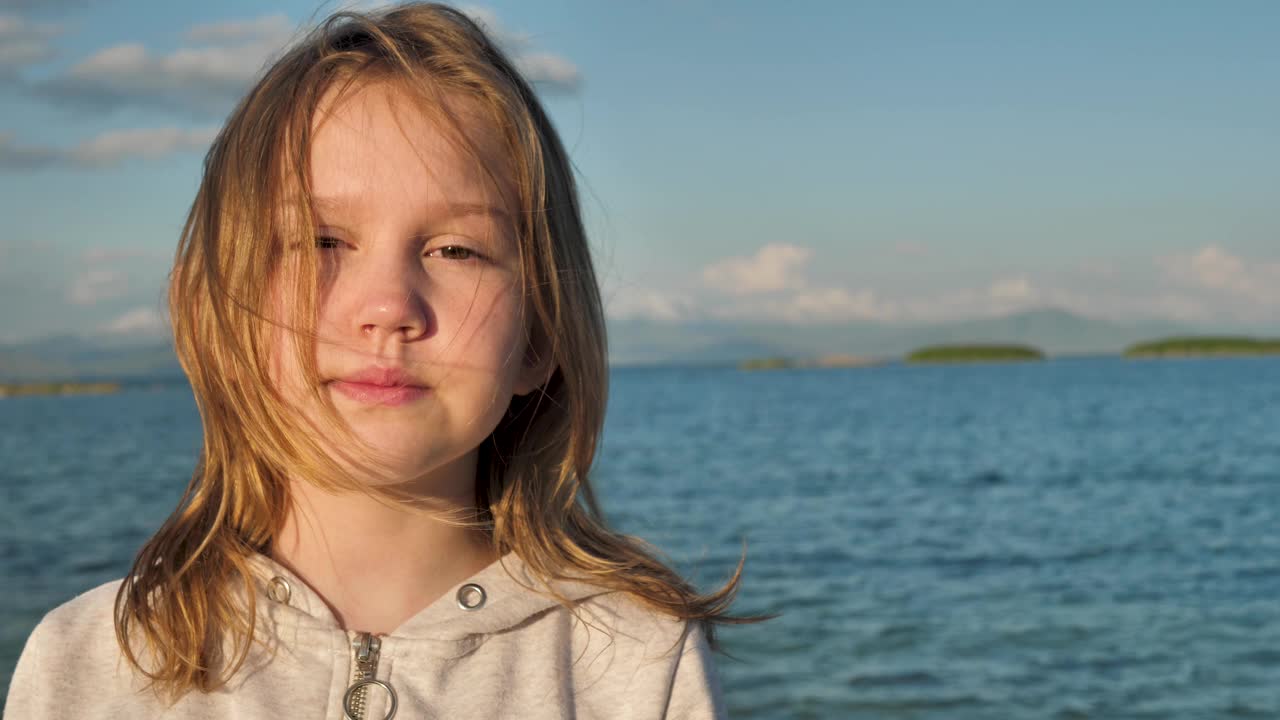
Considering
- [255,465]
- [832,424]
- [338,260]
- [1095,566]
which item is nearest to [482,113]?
[338,260]

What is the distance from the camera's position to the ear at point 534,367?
1969mm

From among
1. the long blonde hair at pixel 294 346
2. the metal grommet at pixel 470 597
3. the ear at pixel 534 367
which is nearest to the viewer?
the long blonde hair at pixel 294 346

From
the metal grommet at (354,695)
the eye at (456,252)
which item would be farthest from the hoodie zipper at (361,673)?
the eye at (456,252)

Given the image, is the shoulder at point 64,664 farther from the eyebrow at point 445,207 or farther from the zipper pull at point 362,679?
the eyebrow at point 445,207

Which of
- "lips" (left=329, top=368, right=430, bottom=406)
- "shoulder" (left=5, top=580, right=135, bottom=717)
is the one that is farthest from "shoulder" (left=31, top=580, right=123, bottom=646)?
"lips" (left=329, top=368, right=430, bottom=406)

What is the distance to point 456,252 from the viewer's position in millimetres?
1724

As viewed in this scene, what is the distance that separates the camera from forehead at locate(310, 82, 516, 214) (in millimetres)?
1672

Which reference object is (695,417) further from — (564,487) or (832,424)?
(564,487)

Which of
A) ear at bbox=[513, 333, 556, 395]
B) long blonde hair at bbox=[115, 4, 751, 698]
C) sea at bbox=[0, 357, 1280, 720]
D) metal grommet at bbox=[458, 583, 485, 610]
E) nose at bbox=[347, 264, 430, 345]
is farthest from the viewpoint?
sea at bbox=[0, 357, 1280, 720]

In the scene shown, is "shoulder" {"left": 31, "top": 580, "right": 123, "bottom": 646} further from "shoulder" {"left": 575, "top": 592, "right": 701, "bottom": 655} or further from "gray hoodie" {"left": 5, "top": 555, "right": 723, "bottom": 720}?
"shoulder" {"left": 575, "top": 592, "right": 701, "bottom": 655}

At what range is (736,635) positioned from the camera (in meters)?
10.5

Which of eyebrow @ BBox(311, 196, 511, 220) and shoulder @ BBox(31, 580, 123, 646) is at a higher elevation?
eyebrow @ BBox(311, 196, 511, 220)

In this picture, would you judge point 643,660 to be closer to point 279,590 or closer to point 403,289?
point 279,590

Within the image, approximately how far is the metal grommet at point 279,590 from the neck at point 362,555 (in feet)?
0.16
